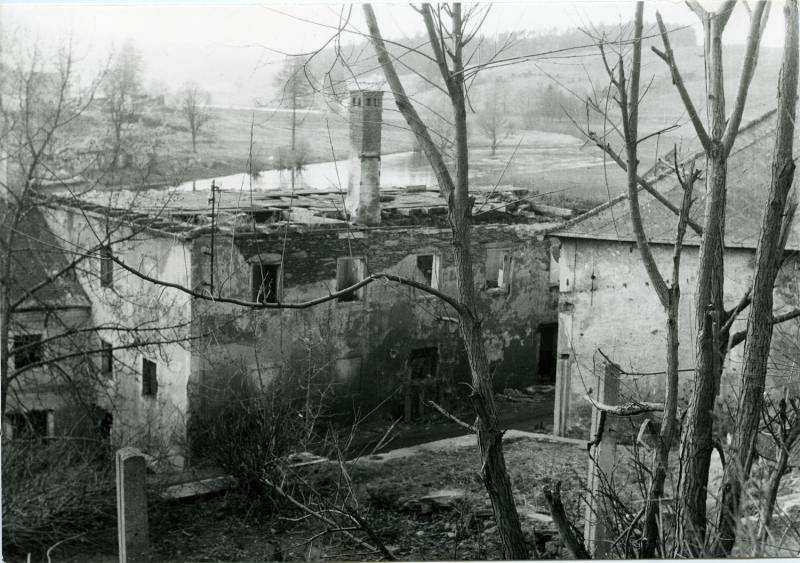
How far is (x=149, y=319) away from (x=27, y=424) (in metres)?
1.65

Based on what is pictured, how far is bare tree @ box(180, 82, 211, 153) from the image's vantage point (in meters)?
7.07

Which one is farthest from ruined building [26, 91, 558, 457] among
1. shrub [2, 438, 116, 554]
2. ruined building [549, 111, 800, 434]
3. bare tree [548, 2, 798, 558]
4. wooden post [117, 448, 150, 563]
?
bare tree [548, 2, 798, 558]

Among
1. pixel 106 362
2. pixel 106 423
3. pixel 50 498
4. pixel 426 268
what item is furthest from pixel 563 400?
Result: pixel 106 423

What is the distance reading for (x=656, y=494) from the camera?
4066mm

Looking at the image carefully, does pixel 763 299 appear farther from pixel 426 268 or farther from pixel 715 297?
pixel 426 268

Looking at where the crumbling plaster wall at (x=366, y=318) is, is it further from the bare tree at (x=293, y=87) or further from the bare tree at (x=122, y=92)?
the bare tree at (x=293, y=87)

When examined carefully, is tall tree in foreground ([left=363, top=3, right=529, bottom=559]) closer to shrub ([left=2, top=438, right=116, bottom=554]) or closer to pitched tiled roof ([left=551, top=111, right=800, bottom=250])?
pitched tiled roof ([left=551, top=111, right=800, bottom=250])

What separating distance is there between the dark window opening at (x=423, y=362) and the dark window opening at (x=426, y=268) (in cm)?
93

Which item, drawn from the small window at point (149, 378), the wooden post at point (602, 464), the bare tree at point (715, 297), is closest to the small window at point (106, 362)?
the small window at point (149, 378)

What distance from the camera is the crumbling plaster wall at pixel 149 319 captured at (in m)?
9.66

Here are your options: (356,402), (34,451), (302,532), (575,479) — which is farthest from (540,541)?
(356,402)

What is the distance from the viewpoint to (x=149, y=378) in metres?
10.6

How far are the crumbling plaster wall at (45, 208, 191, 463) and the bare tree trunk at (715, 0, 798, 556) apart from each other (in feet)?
21.6

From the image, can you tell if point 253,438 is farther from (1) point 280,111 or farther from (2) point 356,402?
(2) point 356,402
